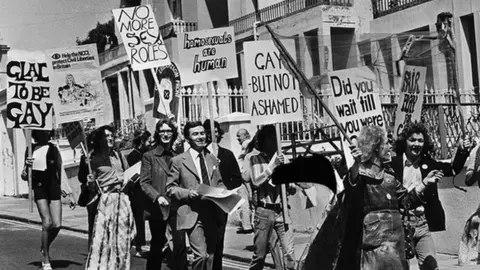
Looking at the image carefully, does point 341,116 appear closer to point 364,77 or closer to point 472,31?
point 364,77

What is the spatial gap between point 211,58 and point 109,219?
9.37 feet

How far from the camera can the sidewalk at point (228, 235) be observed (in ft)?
35.4

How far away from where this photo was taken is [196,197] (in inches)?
296

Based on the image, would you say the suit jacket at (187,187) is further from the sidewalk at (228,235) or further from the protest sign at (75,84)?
the protest sign at (75,84)

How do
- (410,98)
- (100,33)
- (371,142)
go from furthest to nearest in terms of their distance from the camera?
(100,33), (410,98), (371,142)

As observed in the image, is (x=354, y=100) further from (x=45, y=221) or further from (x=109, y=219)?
(x=45, y=221)

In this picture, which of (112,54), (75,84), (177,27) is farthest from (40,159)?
(112,54)

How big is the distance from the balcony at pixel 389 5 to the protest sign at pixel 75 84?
34.4ft

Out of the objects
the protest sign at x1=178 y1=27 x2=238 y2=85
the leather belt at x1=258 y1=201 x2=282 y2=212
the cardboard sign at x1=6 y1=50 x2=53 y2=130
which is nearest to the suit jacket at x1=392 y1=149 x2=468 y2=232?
the leather belt at x1=258 y1=201 x2=282 y2=212

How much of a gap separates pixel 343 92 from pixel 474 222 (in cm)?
212

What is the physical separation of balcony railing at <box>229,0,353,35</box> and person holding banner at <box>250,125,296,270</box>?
14.2m

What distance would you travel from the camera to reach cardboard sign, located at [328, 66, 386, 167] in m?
9.00

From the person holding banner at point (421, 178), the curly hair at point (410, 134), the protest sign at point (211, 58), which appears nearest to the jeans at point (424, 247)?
the person holding banner at point (421, 178)

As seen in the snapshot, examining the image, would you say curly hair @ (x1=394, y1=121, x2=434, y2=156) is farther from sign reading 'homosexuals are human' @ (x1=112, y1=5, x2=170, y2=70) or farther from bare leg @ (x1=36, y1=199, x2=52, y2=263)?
sign reading 'homosexuals are human' @ (x1=112, y1=5, x2=170, y2=70)
